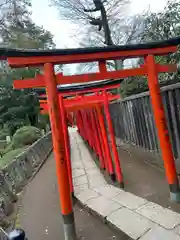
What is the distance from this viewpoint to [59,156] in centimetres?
442

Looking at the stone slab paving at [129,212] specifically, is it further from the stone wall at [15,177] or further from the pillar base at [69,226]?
the stone wall at [15,177]

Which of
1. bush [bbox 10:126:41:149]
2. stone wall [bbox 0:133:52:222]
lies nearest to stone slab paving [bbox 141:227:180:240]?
stone wall [bbox 0:133:52:222]

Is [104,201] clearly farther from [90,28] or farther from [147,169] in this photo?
[90,28]

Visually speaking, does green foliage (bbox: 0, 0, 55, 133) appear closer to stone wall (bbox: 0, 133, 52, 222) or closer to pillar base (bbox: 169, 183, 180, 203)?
stone wall (bbox: 0, 133, 52, 222)

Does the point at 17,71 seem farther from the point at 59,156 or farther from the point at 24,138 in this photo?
the point at 59,156

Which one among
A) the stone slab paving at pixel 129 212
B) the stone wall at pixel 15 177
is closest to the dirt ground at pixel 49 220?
the stone slab paving at pixel 129 212

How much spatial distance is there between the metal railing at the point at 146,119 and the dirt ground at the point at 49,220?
2552 mm

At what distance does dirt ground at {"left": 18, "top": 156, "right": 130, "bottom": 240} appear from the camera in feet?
15.9

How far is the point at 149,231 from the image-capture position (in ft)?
13.9

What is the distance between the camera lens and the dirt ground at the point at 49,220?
4.83 metres

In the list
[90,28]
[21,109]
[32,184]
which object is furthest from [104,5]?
[32,184]

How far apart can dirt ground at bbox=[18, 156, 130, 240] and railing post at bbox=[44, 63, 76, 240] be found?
548mm

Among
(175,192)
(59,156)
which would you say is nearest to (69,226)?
(59,156)

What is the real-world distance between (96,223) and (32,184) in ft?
14.5
